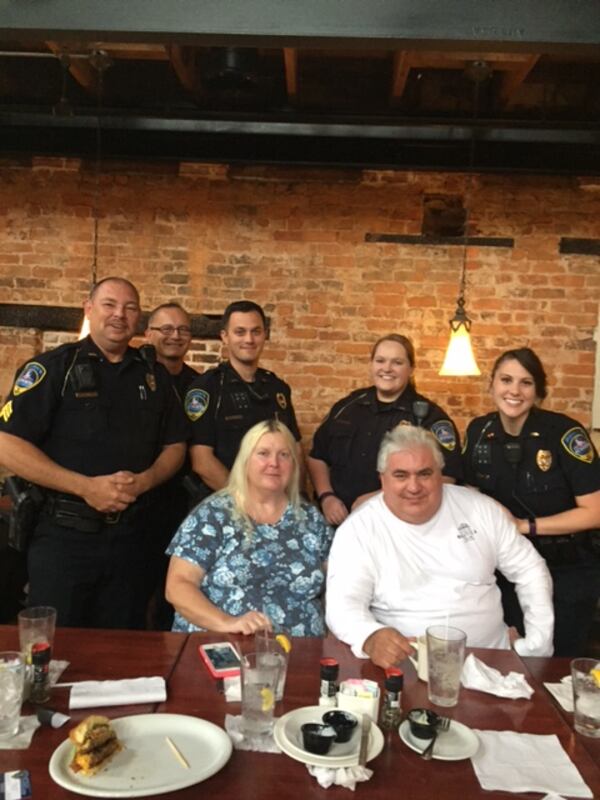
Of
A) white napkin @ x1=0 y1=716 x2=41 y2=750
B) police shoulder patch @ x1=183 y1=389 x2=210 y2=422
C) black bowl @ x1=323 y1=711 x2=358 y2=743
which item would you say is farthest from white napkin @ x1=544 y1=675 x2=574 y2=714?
police shoulder patch @ x1=183 y1=389 x2=210 y2=422

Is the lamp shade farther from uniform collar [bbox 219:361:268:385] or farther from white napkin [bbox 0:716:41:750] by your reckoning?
white napkin [bbox 0:716:41:750]

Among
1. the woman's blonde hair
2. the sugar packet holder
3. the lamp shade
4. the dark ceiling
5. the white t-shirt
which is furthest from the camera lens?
the lamp shade

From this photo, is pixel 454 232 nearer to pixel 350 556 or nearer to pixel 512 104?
pixel 512 104

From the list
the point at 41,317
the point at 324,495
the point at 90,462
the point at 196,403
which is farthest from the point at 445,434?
the point at 41,317

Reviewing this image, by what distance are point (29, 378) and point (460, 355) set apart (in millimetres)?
2311

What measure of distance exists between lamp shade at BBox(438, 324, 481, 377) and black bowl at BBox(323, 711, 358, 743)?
2830 millimetres

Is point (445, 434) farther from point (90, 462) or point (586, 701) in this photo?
point (586, 701)

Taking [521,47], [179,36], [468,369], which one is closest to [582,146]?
[468,369]

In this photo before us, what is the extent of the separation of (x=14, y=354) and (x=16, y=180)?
1.13 meters

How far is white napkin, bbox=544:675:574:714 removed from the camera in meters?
1.65

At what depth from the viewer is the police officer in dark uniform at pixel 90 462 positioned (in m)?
2.72

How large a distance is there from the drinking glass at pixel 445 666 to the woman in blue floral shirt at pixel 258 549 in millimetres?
692

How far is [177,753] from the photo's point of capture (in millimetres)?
1354

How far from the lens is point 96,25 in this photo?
222 centimetres
